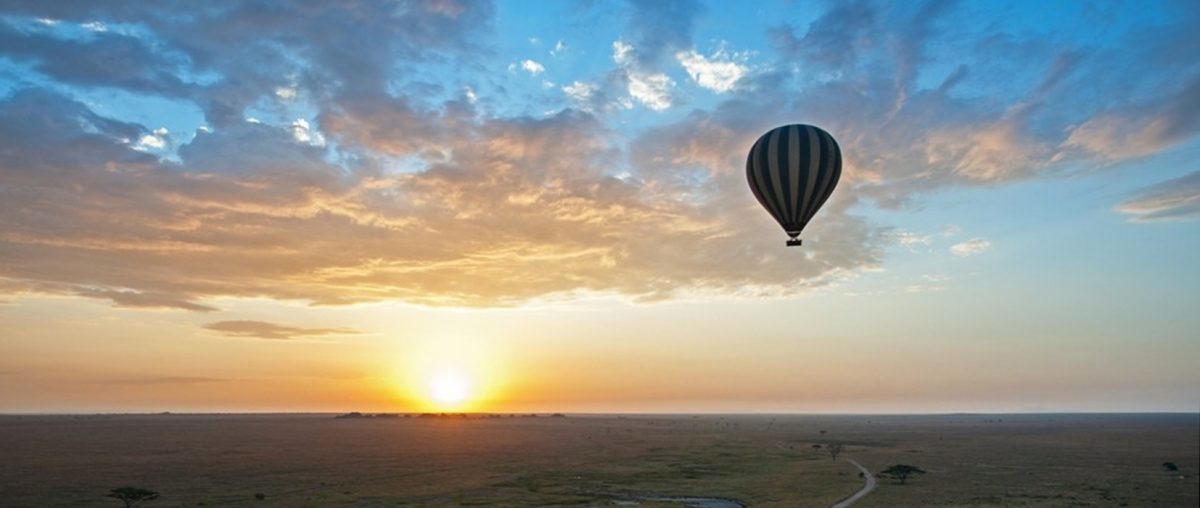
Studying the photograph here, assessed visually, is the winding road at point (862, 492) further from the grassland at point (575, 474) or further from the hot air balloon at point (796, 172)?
the hot air balloon at point (796, 172)

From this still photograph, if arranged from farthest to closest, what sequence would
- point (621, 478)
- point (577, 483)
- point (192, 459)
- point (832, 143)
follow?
point (192, 459) < point (621, 478) < point (577, 483) < point (832, 143)

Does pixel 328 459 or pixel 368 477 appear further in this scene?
pixel 328 459

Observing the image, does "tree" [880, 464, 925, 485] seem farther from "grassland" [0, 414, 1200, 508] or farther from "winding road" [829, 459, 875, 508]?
"winding road" [829, 459, 875, 508]

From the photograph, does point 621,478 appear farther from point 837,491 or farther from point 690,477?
point 837,491

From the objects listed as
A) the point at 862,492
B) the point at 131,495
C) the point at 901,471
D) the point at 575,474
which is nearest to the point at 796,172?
the point at 862,492

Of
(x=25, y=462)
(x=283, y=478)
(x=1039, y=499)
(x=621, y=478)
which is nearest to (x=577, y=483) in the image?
(x=621, y=478)

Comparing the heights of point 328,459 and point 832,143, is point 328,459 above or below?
below

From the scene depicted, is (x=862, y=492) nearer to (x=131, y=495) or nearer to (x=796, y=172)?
(x=796, y=172)

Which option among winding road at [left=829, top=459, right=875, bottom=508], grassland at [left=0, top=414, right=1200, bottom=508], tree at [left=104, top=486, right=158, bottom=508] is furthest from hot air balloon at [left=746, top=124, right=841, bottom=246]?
tree at [left=104, top=486, right=158, bottom=508]

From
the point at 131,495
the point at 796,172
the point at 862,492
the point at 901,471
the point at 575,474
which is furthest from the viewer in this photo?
the point at 575,474
